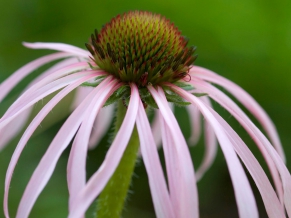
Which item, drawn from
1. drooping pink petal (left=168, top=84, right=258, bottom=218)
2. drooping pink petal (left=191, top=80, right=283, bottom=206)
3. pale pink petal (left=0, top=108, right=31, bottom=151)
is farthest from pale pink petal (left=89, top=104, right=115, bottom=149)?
drooping pink petal (left=168, top=84, right=258, bottom=218)

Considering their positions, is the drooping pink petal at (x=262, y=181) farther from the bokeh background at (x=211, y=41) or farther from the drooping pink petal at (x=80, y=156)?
the bokeh background at (x=211, y=41)

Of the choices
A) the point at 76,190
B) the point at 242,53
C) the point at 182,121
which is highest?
the point at 242,53

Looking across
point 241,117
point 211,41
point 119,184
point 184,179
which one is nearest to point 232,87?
point 241,117

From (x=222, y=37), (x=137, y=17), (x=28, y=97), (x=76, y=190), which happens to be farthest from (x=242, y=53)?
(x=76, y=190)

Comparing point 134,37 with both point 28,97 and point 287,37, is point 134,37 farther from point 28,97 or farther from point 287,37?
point 287,37

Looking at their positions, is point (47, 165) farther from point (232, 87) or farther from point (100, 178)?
point (232, 87)

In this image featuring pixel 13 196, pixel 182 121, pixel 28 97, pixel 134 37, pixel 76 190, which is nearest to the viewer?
pixel 76 190
